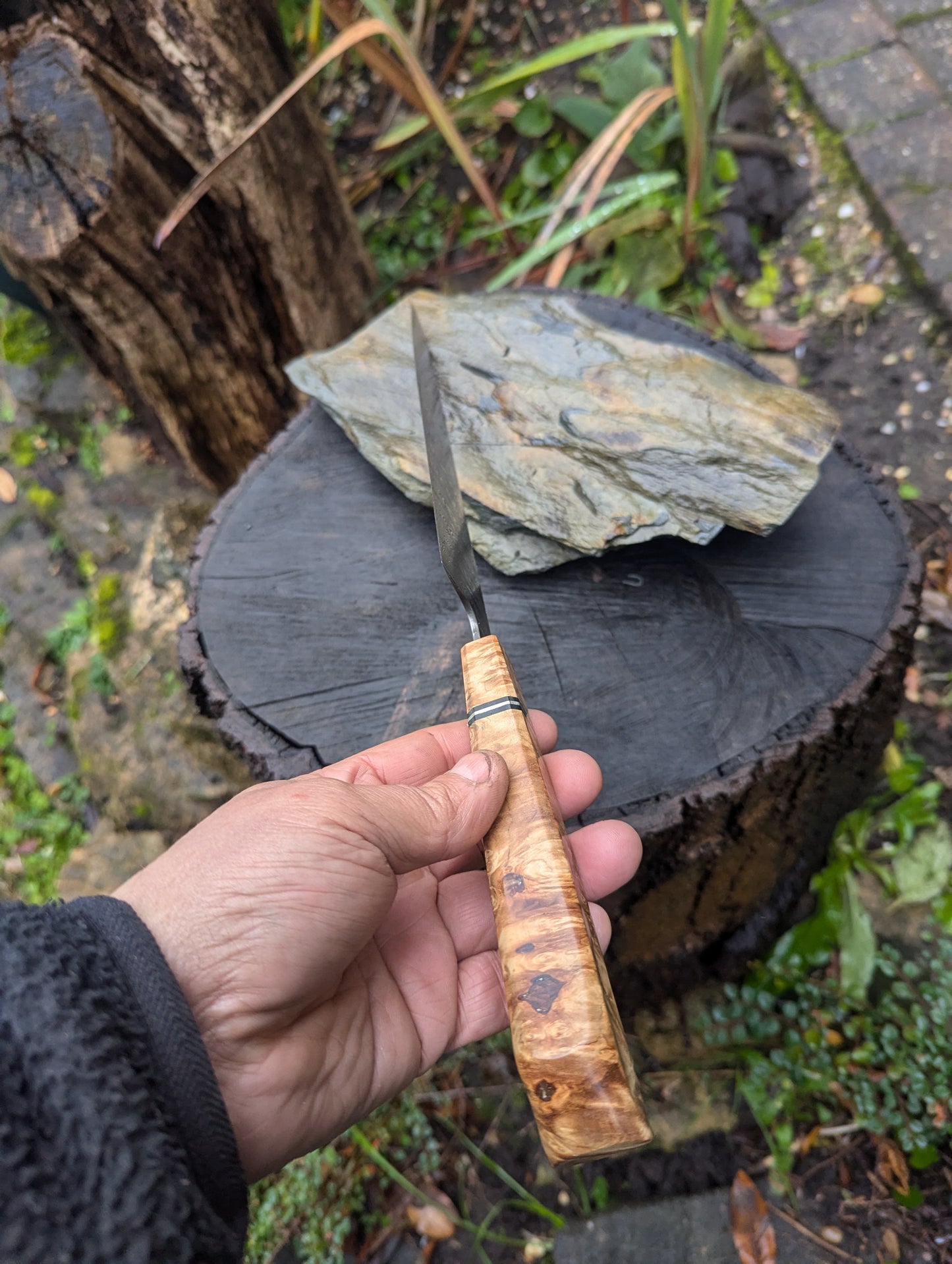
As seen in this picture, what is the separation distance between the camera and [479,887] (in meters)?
1.51

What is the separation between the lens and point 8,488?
3328 millimetres

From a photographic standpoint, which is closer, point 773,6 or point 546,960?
point 546,960

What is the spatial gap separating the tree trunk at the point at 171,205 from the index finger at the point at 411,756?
1619 millimetres

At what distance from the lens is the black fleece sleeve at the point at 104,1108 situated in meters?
0.89

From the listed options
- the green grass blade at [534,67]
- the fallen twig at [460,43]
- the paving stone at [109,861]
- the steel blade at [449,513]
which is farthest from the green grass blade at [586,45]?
the paving stone at [109,861]

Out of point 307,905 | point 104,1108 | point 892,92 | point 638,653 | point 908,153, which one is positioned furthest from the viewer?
point 892,92

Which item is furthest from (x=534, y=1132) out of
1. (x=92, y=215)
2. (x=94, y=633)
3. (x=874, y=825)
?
(x=92, y=215)

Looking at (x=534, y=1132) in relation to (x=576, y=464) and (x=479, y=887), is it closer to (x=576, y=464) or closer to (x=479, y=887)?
(x=479, y=887)

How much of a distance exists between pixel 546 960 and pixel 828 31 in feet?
12.8

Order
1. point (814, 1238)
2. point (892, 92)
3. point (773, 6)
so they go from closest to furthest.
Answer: point (814, 1238) → point (892, 92) → point (773, 6)

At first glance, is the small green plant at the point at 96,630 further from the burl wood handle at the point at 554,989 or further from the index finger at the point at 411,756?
the burl wood handle at the point at 554,989

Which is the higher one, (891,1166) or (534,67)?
(534,67)

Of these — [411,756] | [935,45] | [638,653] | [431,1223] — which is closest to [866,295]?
[935,45]

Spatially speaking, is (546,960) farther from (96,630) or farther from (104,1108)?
(96,630)
